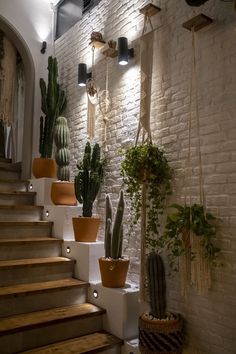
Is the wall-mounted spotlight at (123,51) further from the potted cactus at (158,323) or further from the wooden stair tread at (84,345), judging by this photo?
the wooden stair tread at (84,345)

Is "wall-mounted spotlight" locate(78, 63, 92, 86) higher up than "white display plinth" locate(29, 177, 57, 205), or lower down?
higher up

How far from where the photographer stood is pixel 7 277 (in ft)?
9.79

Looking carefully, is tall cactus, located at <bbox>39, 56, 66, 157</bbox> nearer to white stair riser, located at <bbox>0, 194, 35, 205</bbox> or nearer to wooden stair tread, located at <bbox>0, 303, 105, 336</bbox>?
white stair riser, located at <bbox>0, 194, 35, 205</bbox>

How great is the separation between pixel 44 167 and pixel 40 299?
6.04ft

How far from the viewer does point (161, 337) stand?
2.42m

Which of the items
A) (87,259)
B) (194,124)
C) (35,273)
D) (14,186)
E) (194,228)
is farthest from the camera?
(14,186)

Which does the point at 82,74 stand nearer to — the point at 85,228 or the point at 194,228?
the point at 85,228

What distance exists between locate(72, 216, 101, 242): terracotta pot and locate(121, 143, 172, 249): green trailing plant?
587 millimetres

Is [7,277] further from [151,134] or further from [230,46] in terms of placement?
[230,46]

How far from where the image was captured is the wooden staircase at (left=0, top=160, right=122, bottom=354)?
2.56 metres

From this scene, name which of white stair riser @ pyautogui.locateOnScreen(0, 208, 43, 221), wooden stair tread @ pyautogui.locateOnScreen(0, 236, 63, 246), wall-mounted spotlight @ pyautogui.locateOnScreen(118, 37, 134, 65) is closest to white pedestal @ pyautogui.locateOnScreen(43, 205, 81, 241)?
wooden stair tread @ pyautogui.locateOnScreen(0, 236, 63, 246)

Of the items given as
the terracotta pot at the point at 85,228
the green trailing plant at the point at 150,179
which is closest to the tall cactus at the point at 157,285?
the green trailing plant at the point at 150,179

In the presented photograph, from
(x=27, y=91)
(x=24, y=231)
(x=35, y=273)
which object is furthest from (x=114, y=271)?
(x=27, y=91)

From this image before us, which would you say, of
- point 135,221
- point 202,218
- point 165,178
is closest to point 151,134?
point 165,178
